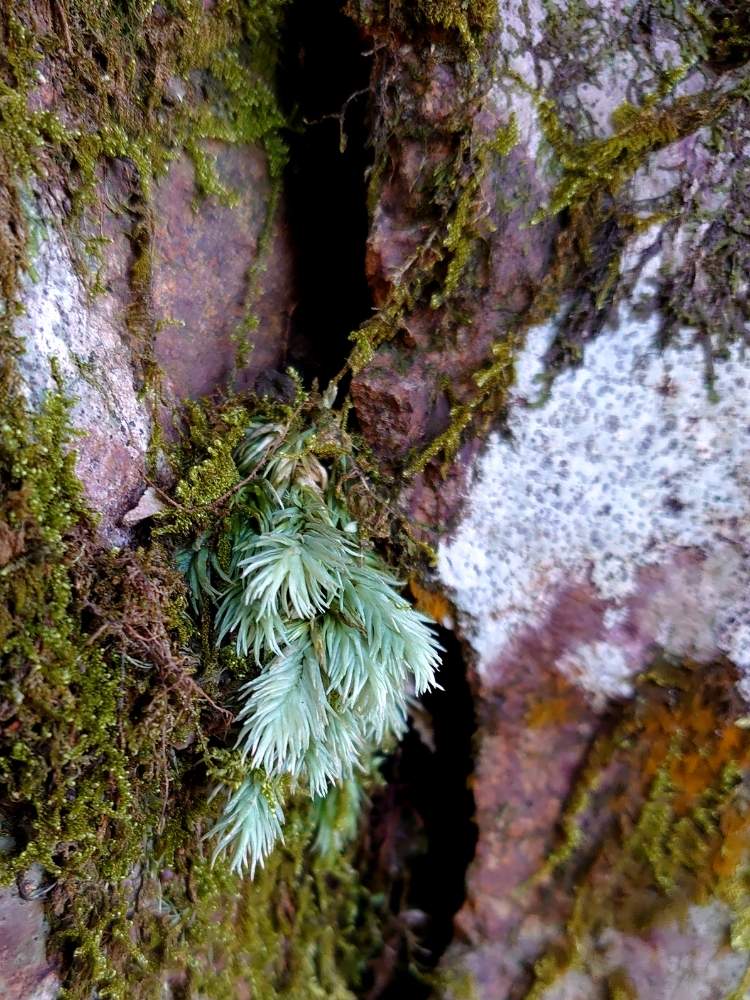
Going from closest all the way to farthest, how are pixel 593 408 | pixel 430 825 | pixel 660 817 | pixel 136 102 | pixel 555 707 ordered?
pixel 136 102
pixel 593 408
pixel 660 817
pixel 555 707
pixel 430 825

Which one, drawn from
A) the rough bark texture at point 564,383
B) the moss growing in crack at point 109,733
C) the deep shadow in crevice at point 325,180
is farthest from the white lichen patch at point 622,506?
the deep shadow in crevice at point 325,180

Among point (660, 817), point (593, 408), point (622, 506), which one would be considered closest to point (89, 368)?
point (593, 408)

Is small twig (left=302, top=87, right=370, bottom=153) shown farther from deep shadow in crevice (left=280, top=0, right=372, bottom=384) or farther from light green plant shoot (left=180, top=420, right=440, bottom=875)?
light green plant shoot (left=180, top=420, right=440, bottom=875)

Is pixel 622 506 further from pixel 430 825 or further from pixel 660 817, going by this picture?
pixel 430 825

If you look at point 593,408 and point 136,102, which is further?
point 593,408

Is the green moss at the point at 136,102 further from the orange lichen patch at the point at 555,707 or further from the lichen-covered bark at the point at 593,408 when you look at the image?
Answer: the orange lichen patch at the point at 555,707

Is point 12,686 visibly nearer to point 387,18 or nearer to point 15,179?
point 15,179

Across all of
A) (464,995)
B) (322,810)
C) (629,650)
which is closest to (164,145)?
(629,650)

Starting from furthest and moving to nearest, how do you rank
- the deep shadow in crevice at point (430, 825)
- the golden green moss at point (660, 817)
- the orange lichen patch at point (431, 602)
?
the deep shadow in crevice at point (430, 825), the orange lichen patch at point (431, 602), the golden green moss at point (660, 817)
